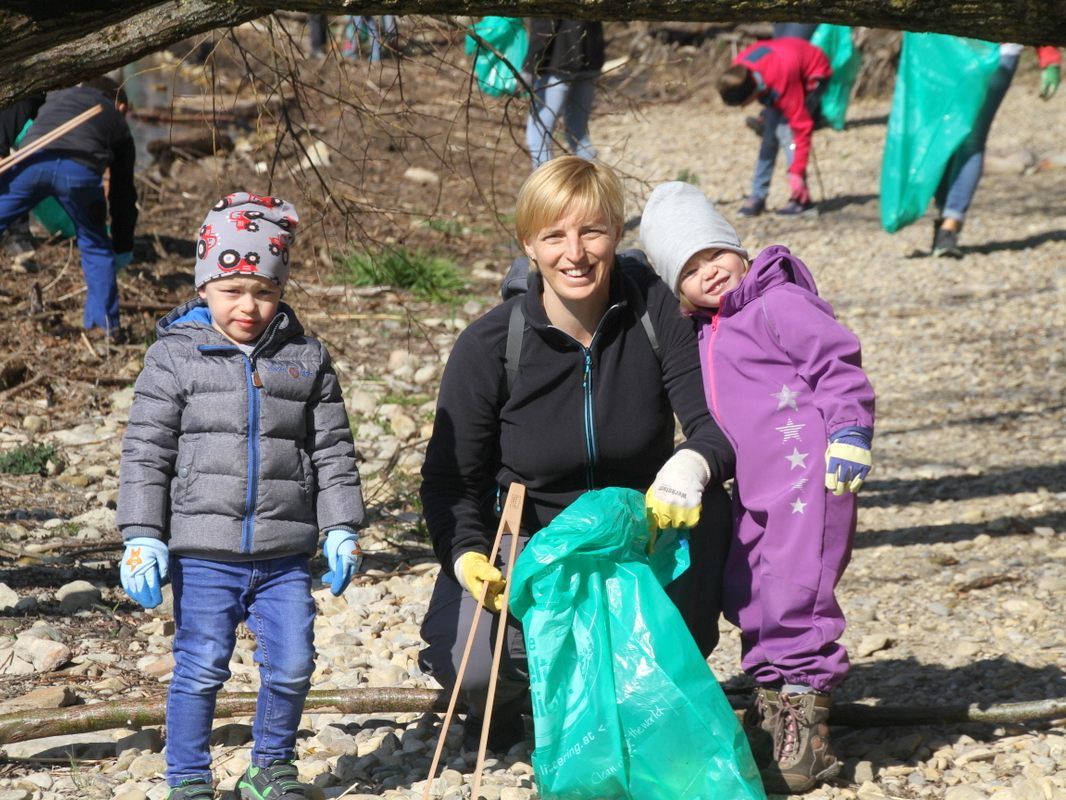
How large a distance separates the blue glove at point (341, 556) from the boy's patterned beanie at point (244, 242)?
2.04ft

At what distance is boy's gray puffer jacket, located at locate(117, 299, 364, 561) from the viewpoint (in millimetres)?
3016

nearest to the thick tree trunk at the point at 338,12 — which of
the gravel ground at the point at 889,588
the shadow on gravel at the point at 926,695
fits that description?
the gravel ground at the point at 889,588

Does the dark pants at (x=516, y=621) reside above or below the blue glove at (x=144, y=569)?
below

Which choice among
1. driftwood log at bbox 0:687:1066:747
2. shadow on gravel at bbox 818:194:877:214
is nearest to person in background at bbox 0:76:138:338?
driftwood log at bbox 0:687:1066:747

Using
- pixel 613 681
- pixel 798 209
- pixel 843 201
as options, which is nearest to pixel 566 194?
pixel 613 681

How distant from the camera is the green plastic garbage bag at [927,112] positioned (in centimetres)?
879

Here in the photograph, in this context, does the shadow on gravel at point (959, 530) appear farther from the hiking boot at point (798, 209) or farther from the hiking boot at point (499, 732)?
the hiking boot at point (798, 209)

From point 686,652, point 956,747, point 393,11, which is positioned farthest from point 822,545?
point 393,11

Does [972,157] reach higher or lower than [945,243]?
higher

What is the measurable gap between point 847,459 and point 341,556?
1.19 meters

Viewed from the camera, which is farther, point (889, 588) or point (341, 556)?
point (889, 588)

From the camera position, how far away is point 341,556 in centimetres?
306

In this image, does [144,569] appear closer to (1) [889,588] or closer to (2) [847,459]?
(2) [847,459]

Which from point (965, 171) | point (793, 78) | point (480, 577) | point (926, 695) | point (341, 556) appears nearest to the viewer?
point (341, 556)
